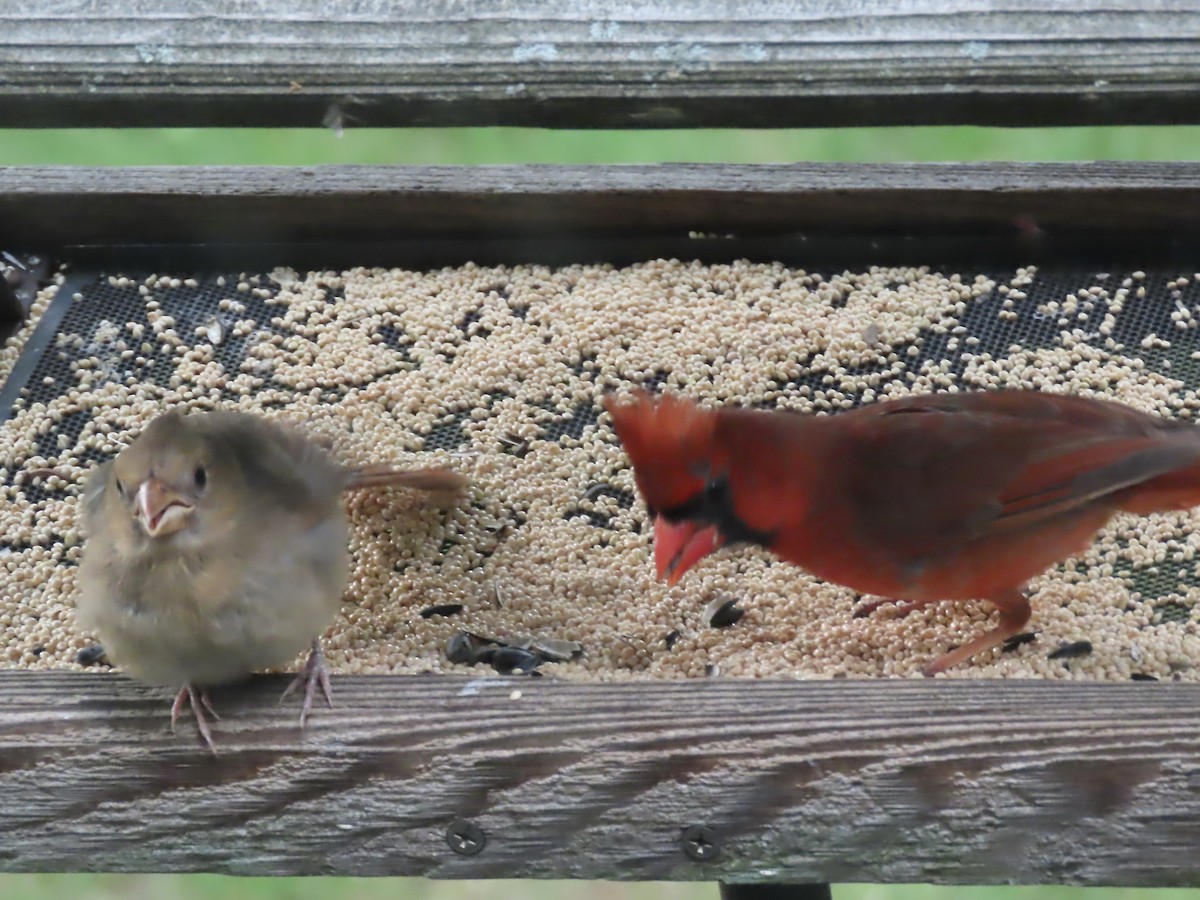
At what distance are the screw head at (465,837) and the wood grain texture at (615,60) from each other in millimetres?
1323

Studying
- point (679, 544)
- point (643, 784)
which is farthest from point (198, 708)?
point (679, 544)

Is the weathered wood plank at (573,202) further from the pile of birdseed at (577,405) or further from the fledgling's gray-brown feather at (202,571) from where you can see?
the fledgling's gray-brown feather at (202,571)

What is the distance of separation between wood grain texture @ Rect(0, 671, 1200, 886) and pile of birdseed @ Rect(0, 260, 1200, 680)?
0.62 m

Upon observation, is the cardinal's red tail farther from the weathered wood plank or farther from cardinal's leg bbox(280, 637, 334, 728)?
cardinal's leg bbox(280, 637, 334, 728)

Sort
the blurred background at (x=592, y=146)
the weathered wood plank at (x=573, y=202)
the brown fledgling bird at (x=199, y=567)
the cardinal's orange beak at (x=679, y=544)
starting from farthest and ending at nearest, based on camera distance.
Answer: the blurred background at (x=592, y=146)
the weathered wood plank at (x=573, y=202)
the cardinal's orange beak at (x=679, y=544)
the brown fledgling bird at (x=199, y=567)

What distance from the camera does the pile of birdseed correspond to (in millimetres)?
2686

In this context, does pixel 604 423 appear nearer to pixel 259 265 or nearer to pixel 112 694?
pixel 259 265

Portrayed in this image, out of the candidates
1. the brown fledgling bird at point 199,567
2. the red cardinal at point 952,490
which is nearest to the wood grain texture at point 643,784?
the brown fledgling bird at point 199,567

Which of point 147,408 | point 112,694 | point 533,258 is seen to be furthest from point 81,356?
point 112,694

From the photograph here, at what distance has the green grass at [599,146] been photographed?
625cm

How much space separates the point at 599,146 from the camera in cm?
634

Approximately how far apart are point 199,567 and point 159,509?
0.11 meters

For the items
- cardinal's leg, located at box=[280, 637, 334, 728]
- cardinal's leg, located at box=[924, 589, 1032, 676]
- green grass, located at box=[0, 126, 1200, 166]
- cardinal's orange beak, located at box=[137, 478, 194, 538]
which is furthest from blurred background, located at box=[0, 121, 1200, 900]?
cardinal's leg, located at box=[280, 637, 334, 728]

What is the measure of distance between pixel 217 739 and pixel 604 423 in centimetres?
135
